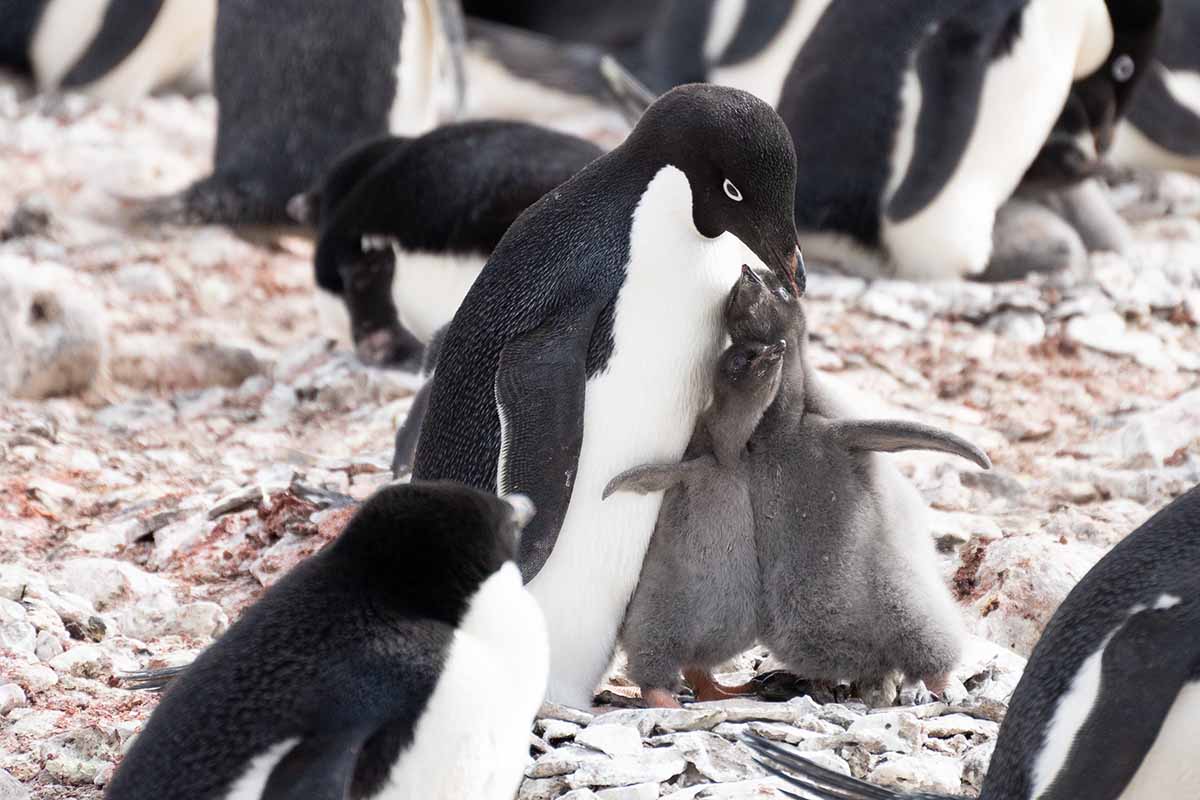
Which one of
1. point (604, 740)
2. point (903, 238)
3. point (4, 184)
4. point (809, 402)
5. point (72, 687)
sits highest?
point (809, 402)

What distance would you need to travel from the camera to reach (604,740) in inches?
113

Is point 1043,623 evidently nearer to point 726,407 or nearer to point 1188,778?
point 726,407

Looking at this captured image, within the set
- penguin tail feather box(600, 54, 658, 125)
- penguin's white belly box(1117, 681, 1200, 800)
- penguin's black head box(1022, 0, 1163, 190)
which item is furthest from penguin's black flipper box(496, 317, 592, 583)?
penguin tail feather box(600, 54, 658, 125)

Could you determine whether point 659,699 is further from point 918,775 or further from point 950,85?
point 950,85

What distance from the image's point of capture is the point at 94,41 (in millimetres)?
7309

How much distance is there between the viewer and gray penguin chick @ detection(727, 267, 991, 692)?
3.12 meters

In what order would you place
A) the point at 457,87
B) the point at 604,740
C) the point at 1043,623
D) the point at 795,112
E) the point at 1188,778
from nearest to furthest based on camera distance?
1. the point at 1188,778
2. the point at 604,740
3. the point at 1043,623
4. the point at 795,112
5. the point at 457,87

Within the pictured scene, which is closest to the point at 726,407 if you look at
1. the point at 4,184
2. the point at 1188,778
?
A: the point at 1188,778

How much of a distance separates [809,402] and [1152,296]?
2646mm

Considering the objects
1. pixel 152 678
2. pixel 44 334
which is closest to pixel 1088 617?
pixel 152 678

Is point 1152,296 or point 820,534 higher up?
point 820,534

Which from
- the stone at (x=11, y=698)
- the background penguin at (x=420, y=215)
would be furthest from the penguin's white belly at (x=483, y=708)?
the background penguin at (x=420, y=215)

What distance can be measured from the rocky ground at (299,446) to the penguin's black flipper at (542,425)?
302 millimetres

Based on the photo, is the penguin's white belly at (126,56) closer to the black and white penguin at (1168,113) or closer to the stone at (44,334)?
the stone at (44,334)
